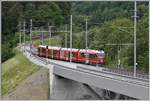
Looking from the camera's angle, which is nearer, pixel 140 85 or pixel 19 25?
pixel 140 85

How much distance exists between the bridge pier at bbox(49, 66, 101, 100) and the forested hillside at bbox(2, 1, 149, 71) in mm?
5740

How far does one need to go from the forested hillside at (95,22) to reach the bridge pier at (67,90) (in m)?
5.74

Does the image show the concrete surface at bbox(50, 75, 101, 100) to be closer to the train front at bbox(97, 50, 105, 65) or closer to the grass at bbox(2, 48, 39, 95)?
the grass at bbox(2, 48, 39, 95)

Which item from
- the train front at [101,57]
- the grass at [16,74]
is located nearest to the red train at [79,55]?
the train front at [101,57]

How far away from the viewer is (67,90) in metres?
42.9

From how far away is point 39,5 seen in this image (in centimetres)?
9819

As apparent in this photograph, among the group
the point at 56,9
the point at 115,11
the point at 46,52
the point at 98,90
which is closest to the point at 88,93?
the point at 98,90

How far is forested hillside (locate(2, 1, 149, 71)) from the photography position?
53.5 meters

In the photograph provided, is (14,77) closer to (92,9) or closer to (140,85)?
(140,85)

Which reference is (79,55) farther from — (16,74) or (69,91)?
(69,91)

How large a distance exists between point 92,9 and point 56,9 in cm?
789

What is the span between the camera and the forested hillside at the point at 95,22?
5353cm

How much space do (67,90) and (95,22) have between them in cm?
4856

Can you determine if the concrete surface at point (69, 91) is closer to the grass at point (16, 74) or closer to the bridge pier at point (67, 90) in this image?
the bridge pier at point (67, 90)
